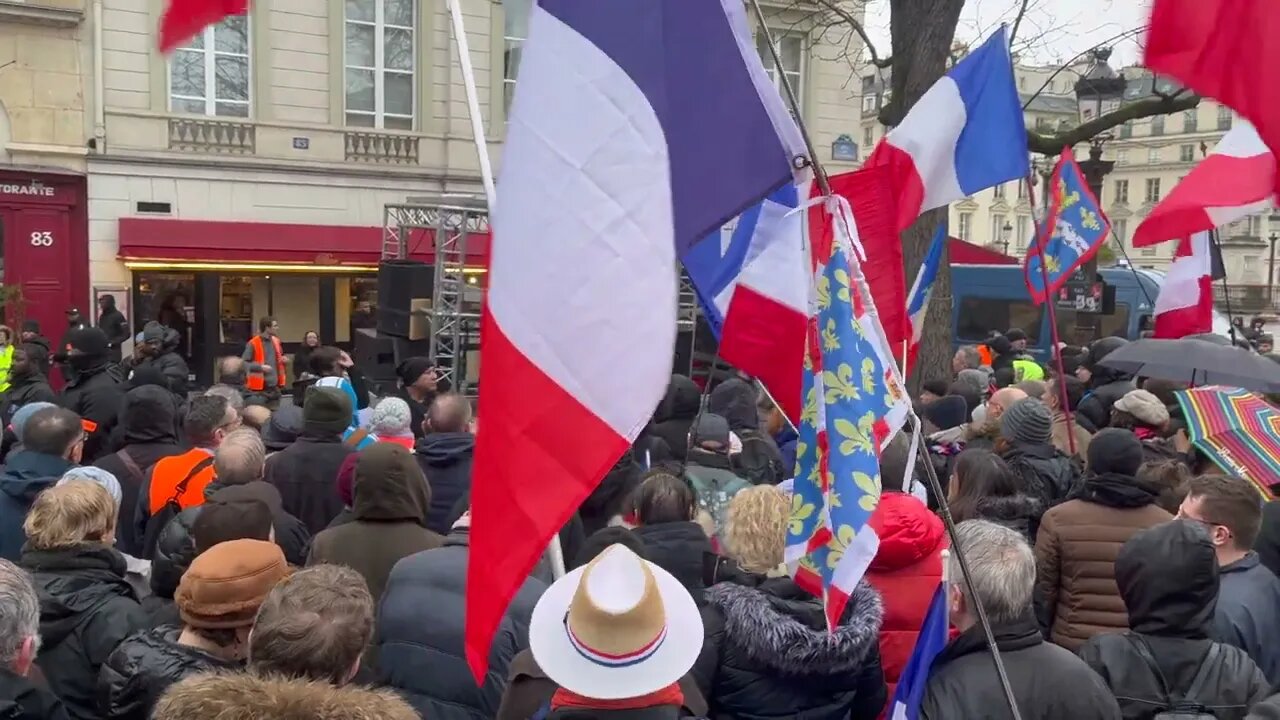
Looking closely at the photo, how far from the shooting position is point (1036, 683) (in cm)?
273

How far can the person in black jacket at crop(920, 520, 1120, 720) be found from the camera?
2.71 m

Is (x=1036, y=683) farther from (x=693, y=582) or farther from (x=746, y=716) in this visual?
(x=693, y=582)

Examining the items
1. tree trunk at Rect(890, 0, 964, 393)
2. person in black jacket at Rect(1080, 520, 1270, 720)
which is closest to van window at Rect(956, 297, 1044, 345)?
tree trunk at Rect(890, 0, 964, 393)

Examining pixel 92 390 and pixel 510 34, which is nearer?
pixel 92 390

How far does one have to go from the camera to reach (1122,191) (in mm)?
63594

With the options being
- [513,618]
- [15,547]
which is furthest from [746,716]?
[15,547]

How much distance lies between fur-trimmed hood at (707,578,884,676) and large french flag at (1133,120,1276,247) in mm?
2676

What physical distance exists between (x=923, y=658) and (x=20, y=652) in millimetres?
2170

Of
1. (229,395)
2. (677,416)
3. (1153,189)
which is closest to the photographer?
(229,395)

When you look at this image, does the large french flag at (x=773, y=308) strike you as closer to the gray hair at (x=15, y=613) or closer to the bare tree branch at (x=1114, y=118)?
the gray hair at (x=15, y=613)

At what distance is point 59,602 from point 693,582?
6.36 ft

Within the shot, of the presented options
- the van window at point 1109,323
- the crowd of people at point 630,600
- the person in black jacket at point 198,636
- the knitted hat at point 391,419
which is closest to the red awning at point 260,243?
the van window at point 1109,323

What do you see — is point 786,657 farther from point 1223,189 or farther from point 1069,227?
point 1069,227

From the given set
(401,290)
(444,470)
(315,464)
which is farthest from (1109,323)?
(315,464)
